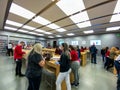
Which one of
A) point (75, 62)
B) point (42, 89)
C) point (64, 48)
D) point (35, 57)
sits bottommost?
point (42, 89)

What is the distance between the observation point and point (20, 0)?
3994mm

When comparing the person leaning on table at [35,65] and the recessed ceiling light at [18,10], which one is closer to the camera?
the person leaning on table at [35,65]

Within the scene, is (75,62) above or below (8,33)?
below

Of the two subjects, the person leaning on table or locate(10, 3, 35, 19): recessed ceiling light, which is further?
locate(10, 3, 35, 19): recessed ceiling light

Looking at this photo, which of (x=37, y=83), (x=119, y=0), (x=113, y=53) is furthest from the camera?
(x=113, y=53)

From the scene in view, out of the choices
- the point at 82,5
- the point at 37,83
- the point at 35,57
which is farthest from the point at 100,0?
the point at 37,83

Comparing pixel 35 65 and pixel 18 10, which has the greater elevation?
pixel 18 10

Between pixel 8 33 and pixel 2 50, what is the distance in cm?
232

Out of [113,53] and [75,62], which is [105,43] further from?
[75,62]

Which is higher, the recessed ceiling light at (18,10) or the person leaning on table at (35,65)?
the recessed ceiling light at (18,10)

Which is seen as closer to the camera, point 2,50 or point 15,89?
point 15,89

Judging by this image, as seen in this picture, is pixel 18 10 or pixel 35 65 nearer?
pixel 35 65

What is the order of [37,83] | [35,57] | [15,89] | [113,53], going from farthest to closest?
1. [113,53]
2. [15,89]
3. [37,83]
4. [35,57]

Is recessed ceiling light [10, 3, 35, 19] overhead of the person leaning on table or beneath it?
overhead
